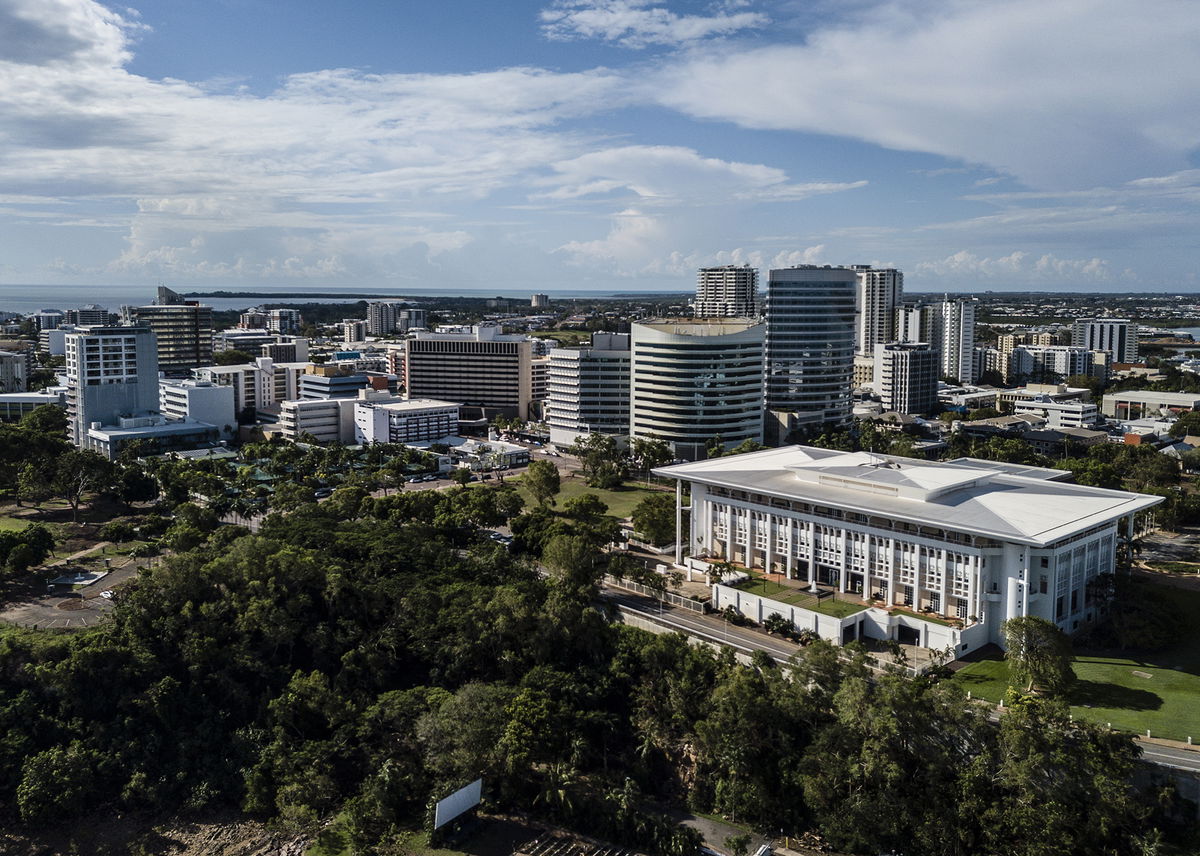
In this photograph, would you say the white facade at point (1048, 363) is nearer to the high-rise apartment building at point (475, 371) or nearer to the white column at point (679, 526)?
the high-rise apartment building at point (475, 371)

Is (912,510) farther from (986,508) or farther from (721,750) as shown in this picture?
(721,750)

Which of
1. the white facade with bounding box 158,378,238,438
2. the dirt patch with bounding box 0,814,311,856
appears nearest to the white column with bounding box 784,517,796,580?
the dirt patch with bounding box 0,814,311,856

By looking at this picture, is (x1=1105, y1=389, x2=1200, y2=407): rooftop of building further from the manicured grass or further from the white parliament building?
the manicured grass

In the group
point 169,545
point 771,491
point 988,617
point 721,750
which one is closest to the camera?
point 721,750

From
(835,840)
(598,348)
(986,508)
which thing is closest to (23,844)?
(835,840)

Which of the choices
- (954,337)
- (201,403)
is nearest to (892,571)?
(201,403)
